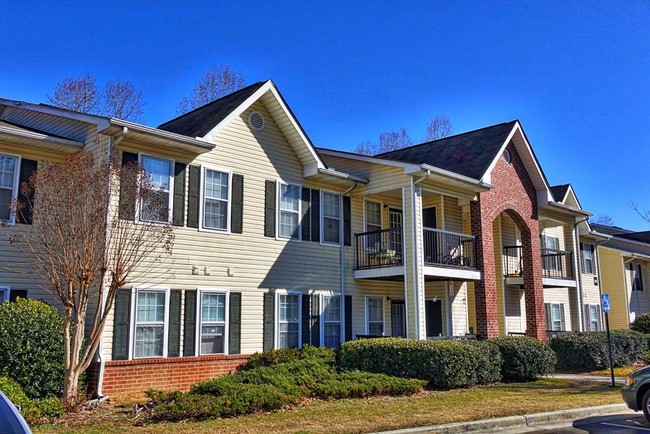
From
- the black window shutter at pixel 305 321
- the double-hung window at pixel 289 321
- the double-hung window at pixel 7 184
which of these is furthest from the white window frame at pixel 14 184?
the black window shutter at pixel 305 321

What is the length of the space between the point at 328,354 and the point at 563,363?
939 cm

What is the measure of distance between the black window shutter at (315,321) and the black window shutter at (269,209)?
2358 mm

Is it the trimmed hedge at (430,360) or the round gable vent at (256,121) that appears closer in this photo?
the trimmed hedge at (430,360)

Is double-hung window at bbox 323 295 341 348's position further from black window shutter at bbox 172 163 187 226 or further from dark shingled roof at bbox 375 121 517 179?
dark shingled roof at bbox 375 121 517 179

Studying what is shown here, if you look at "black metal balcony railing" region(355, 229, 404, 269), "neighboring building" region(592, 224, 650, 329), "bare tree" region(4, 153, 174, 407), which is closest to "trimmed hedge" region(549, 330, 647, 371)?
"black metal balcony railing" region(355, 229, 404, 269)

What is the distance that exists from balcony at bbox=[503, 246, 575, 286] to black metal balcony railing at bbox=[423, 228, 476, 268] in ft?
13.2

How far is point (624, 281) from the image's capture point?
1389 inches

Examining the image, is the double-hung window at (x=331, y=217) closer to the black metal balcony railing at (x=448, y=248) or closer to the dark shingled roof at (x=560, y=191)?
the black metal balcony railing at (x=448, y=248)

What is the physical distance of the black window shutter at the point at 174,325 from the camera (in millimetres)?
14352

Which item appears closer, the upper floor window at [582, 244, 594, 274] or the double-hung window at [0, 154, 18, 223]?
the double-hung window at [0, 154, 18, 223]

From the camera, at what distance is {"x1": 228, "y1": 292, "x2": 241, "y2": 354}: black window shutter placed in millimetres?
15609

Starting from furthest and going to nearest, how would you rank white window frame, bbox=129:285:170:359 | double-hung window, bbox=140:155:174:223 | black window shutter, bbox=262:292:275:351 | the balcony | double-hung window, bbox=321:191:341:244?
the balcony < double-hung window, bbox=321:191:341:244 < black window shutter, bbox=262:292:275:351 < double-hung window, bbox=140:155:174:223 < white window frame, bbox=129:285:170:359

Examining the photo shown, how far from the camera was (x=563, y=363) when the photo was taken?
20.6 meters

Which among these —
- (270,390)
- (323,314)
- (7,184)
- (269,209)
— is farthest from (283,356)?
(7,184)
